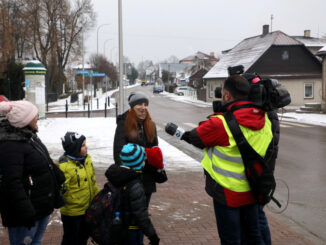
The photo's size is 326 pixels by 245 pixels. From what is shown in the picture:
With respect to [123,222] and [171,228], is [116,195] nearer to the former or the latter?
[123,222]

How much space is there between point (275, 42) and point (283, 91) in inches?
1424

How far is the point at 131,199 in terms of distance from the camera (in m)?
3.10

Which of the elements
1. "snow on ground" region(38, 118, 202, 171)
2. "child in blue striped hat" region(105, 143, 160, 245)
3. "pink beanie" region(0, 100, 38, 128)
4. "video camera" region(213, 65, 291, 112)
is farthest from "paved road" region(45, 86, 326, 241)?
"pink beanie" region(0, 100, 38, 128)

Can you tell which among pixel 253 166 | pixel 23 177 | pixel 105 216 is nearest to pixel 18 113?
pixel 23 177

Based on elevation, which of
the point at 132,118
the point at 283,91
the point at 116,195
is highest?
the point at 283,91

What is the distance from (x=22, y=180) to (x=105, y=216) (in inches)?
28.6

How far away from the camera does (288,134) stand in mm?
15930

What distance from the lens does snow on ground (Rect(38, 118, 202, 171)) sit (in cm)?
986

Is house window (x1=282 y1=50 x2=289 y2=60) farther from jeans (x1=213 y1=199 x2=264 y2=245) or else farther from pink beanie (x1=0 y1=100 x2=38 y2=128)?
pink beanie (x1=0 y1=100 x2=38 y2=128)

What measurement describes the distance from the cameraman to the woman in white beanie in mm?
1225

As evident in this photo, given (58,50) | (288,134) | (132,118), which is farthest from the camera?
(58,50)

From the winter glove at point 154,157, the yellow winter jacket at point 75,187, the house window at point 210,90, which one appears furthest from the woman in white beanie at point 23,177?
the house window at point 210,90

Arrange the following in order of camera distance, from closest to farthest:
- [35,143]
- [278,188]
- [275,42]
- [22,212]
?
[22,212] → [35,143] → [278,188] → [275,42]

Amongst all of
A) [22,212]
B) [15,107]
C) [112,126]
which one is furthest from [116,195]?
[112,126]
